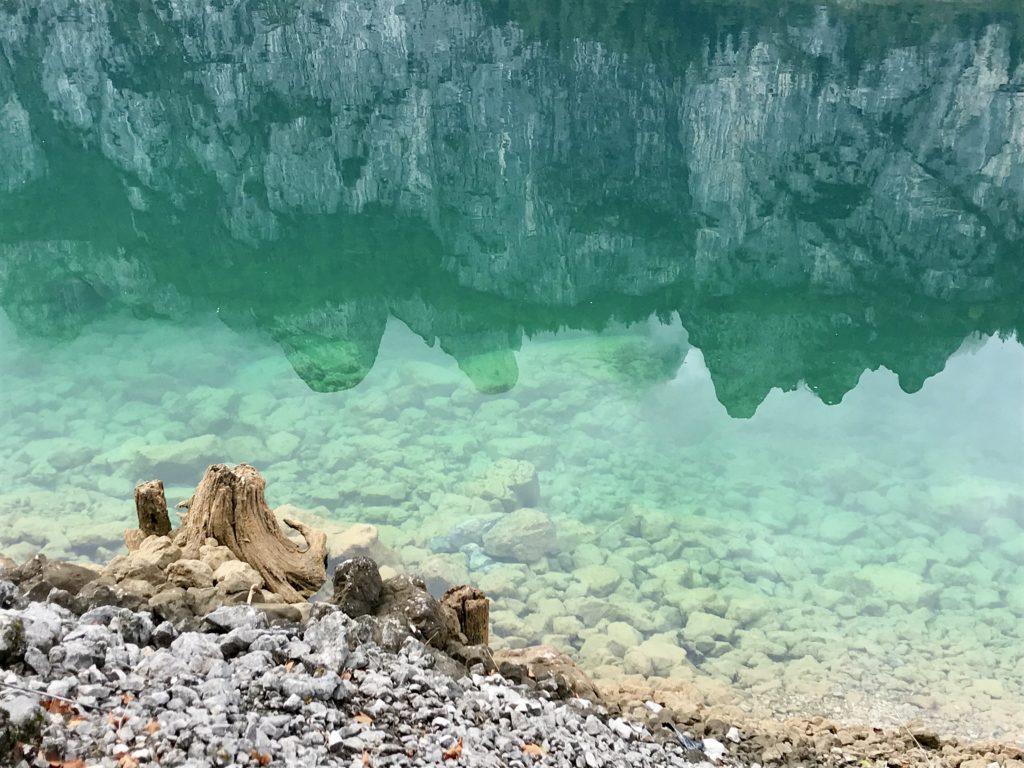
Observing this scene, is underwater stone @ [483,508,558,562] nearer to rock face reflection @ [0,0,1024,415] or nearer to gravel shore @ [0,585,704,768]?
rock face reflection @ [0,0,1024,415]

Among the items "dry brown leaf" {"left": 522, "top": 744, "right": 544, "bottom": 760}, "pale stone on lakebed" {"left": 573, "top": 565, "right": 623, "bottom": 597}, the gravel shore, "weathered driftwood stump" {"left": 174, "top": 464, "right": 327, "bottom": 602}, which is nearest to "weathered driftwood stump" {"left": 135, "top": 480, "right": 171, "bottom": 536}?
"weathered driftwood stump" {"left": 174, "top": 464, "right": 327, "bottom": 602}

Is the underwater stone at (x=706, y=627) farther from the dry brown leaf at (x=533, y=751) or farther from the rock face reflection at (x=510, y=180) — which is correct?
the rock face reflection at (x=510, y=180)

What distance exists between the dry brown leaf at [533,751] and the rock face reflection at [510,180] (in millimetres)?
12349

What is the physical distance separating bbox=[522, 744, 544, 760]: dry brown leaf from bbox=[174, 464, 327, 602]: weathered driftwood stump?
3.50 meters

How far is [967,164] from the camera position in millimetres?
33906

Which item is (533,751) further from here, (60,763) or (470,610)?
(60,763)

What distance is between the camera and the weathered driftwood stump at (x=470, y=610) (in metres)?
8.50

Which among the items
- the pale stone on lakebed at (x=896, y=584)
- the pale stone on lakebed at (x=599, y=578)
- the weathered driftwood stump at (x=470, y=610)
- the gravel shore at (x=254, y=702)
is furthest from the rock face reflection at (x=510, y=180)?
the gravel shore at (x=254, y=702)

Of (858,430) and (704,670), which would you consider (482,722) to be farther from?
(858,430)

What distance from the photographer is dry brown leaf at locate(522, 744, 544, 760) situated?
618cm

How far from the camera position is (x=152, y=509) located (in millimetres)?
10023

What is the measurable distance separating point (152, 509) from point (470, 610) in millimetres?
3716

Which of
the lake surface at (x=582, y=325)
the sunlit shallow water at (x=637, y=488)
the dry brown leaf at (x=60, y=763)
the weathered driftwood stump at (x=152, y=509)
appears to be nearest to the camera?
the dry brown leaf at (x=60, y=763)

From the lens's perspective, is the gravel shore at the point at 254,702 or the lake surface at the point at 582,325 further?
the lake surface at the point at 582,325
